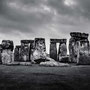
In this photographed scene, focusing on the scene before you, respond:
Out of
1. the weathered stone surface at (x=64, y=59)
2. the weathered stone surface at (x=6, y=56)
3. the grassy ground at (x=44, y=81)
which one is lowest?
the grassy ground at (x=44, y=81)

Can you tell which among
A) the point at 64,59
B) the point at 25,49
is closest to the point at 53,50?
the point at 64,59

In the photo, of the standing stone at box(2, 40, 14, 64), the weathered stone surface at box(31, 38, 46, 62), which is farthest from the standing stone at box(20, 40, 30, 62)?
the standing stone at box(2, 40, 14, 64)

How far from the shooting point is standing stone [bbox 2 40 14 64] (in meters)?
11.2

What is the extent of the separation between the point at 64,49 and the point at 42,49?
338cm

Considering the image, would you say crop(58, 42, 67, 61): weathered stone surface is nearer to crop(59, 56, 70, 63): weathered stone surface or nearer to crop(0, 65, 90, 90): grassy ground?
crop(59, 56, 70, 63): weathered stone surface

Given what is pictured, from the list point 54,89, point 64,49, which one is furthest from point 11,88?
point 64,49

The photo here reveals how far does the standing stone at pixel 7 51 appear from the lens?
36.6 ft

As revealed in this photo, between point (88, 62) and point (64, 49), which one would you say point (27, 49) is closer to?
point (64, 49)

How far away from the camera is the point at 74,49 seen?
14398mm

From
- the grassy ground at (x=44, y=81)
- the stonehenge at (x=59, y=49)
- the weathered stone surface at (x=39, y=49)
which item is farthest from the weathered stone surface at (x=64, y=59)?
the grassy ground at (x=44, y=81)

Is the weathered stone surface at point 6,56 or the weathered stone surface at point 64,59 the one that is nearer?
the weathered stone surface at point 6,56

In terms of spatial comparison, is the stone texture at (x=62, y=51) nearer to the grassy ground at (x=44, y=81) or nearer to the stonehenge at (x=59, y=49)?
the stonehenge at (x=59, y=49)

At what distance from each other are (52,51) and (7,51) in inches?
225

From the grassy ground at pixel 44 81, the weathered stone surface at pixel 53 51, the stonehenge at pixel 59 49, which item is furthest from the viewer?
the weathered stone surface at pixel 53 51
